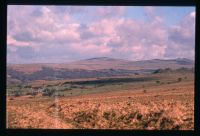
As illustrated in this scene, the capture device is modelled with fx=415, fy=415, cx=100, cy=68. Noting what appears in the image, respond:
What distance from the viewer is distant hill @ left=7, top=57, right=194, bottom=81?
46.1 m

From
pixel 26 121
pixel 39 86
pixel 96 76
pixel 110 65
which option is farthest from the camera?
pixel 110 65

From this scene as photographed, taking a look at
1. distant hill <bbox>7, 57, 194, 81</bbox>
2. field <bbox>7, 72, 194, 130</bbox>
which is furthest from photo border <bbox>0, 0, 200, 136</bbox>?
distant hill <bbox>7, 57, 194, 81</bbox>

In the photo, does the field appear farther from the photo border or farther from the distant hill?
the photo border

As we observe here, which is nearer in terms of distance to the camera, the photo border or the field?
the photo border

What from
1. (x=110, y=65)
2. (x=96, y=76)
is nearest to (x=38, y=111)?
(x=96, y=76)

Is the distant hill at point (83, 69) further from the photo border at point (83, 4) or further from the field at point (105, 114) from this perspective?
the photo border at point (83, 4)

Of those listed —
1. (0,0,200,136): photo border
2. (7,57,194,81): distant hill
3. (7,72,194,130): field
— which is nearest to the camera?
(0,0,200,136): photo border

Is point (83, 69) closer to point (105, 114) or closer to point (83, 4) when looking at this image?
point (105, 114)

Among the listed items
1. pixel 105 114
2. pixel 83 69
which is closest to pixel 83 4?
pixel 105 114

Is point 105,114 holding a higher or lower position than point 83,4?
lower

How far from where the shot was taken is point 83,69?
65875 millimetres
